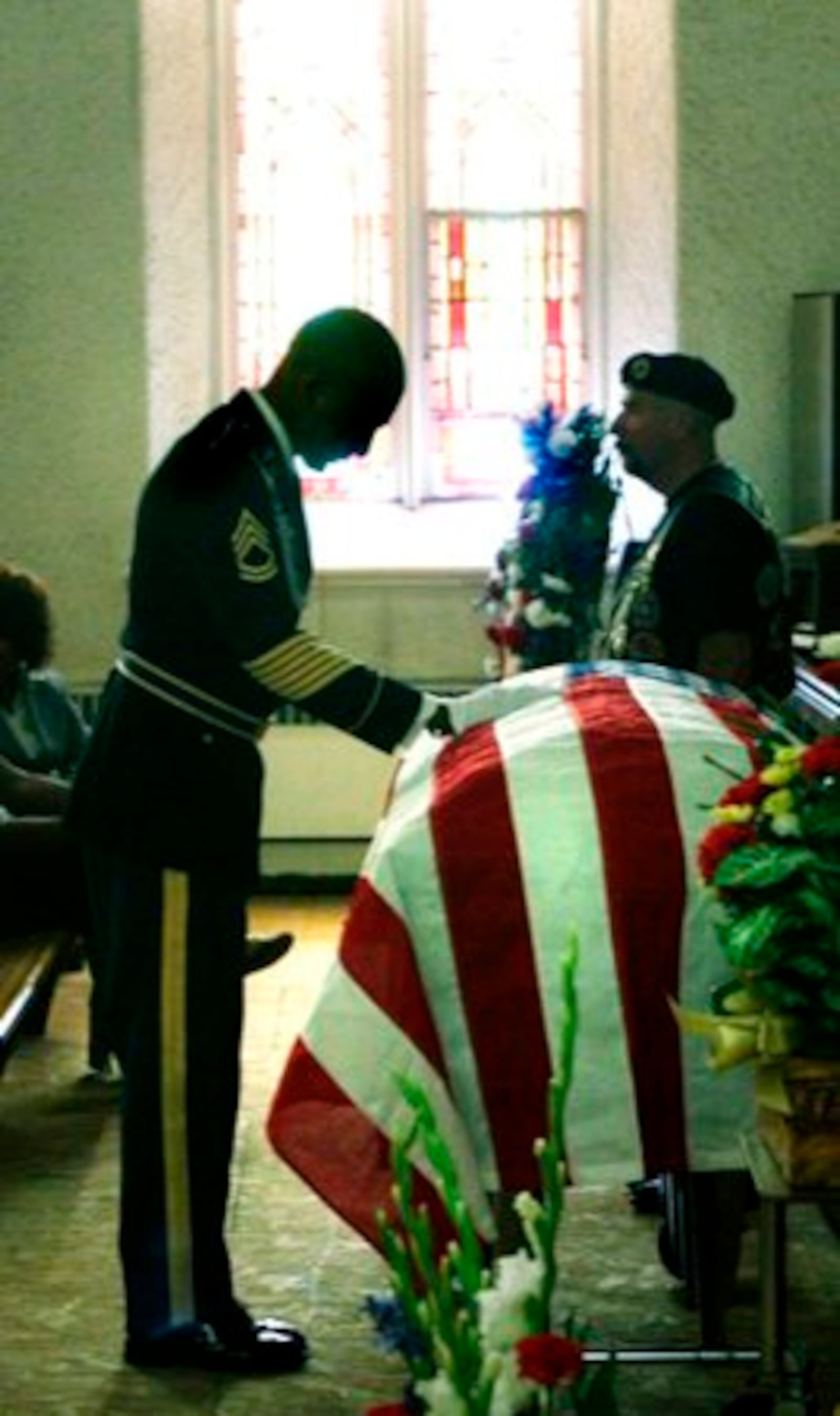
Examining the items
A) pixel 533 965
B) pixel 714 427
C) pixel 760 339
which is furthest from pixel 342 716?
pixel 760 339

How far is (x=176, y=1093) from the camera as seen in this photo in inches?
199

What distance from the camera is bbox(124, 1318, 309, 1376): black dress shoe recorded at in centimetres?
507

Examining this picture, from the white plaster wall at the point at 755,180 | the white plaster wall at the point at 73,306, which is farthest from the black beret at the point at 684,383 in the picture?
the white plaster wall at the point at 73,306

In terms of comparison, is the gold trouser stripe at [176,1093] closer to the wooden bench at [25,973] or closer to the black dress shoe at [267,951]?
the wooden bench at [25,973]

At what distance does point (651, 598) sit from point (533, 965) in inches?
62.1

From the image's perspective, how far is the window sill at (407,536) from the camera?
33.0 feet

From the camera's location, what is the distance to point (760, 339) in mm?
9734

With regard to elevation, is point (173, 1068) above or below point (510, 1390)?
below

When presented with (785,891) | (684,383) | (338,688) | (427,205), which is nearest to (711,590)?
(684,383)

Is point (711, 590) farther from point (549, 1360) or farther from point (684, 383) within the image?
point (549, 1360)

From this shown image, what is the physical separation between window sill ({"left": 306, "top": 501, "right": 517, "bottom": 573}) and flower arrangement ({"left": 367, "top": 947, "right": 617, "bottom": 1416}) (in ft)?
22.3

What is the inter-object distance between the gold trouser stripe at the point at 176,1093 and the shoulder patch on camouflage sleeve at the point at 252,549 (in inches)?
19.4

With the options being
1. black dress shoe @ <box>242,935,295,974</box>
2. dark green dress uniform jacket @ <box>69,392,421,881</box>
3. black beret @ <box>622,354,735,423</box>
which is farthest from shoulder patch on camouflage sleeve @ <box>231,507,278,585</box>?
black dress shoe @ <box>242,935,295,974</box>

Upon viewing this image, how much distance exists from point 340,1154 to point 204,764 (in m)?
0.87
